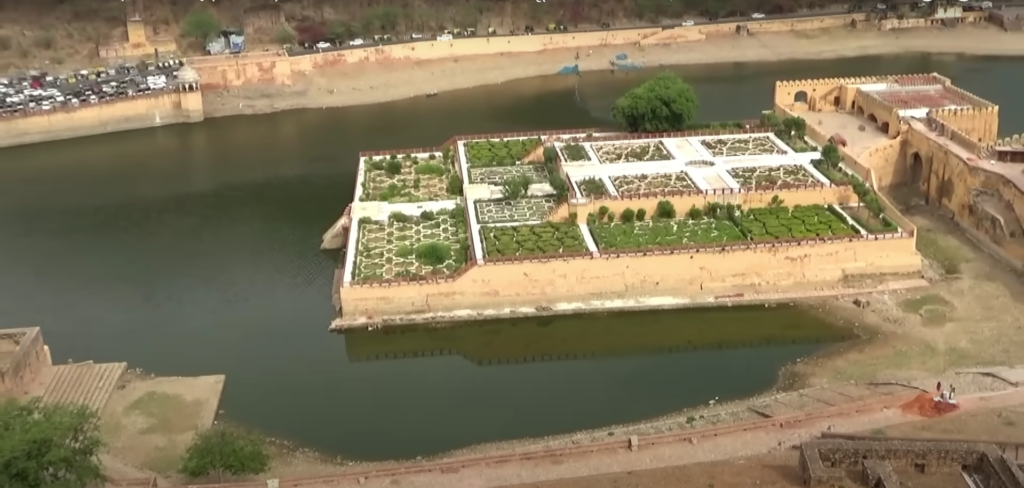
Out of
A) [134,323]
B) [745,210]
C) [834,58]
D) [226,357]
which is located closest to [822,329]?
[745,210]

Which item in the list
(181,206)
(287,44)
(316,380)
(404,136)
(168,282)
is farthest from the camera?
(287,44)

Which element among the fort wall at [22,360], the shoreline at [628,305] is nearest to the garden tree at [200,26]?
the shoreline at [628,305]

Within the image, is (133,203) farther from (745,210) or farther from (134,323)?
(745,210)

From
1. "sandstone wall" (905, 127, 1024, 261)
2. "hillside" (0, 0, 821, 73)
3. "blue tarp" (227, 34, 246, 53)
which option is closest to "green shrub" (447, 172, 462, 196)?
"sandstone wall" (905, 127, 1024, 261)

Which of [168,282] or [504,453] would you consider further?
[168,282]

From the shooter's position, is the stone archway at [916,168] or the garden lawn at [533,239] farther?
the stone archway at [916,168]

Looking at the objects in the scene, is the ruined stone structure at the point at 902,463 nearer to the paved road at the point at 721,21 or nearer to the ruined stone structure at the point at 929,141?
the ruined stone structure at the point at 929,141
